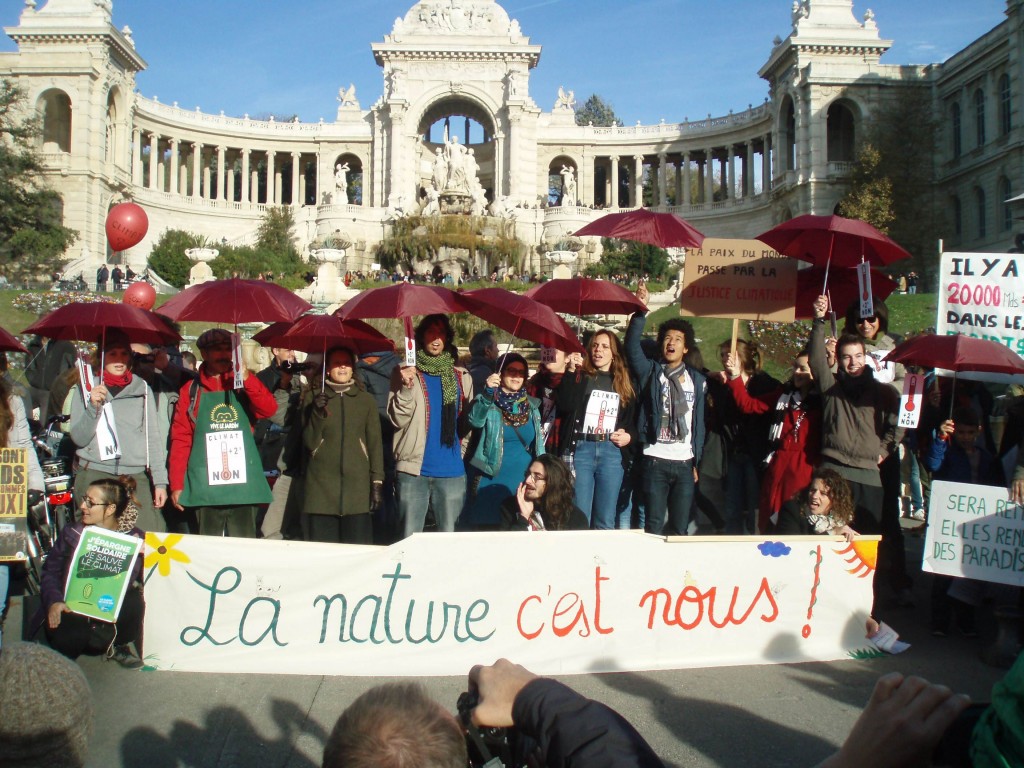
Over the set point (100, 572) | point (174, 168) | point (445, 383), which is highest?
point (174, 168)

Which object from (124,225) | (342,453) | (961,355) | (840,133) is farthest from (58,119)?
(961,355)

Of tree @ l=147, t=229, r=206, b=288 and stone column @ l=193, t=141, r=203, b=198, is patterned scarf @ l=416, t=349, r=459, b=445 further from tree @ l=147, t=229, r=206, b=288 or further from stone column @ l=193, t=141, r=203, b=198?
stone column @ l=193, t=141, r=203, b=198

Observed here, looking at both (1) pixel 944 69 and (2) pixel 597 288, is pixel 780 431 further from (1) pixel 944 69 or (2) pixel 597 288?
(1) pixel 944 69

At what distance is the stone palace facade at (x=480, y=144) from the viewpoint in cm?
4162

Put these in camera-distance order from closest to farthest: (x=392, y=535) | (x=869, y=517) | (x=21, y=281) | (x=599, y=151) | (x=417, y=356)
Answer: (x=869, y=517) < (x=417, y=356) < (x=392, y=535) < (x=21, y=281) < (x=599, y=151)

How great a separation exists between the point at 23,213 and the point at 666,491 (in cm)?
3754

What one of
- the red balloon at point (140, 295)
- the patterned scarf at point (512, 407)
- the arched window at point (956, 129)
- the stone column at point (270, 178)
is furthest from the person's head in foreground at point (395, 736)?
the stone column at point (270, 178)

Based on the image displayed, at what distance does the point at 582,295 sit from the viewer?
289 inches

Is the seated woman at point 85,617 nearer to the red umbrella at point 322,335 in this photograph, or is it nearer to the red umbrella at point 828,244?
the red umbrella at point 322,335

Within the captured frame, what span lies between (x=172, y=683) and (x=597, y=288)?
4.33m

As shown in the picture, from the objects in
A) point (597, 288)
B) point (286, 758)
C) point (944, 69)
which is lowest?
point (286, 758)

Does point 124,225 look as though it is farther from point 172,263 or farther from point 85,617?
point 172,263

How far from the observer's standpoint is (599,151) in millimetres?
57344

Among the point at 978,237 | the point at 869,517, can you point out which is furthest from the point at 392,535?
the point at 978,237
